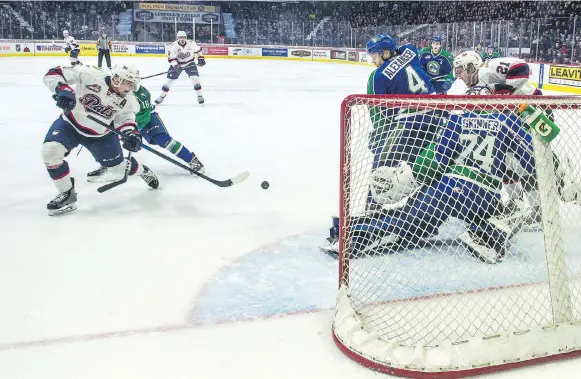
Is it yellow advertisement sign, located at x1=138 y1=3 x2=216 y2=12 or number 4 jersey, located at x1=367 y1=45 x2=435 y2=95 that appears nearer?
number 4 jersey, located at x1=367 y1=45 x2=435 y2=95

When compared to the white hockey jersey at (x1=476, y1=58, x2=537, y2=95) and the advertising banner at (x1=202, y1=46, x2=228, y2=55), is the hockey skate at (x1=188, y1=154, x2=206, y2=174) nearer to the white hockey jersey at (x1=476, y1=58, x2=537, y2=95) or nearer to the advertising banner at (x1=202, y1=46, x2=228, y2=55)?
the white hockey jersey at (x1=476, y1=58, x2=537, y2=95)

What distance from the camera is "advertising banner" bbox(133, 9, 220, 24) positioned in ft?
74.9

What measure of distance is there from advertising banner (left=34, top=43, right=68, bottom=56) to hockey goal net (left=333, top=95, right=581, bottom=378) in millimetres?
18338

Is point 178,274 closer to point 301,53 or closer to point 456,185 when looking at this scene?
point 456,185

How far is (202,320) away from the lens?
211 cm

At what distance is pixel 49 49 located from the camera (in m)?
18.6

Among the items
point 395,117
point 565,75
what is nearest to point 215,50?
point 565,75

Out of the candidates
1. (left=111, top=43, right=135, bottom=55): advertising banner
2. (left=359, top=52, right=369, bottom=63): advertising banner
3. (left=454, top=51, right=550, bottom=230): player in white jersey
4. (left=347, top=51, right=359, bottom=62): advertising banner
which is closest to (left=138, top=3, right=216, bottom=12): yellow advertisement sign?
(left=111, top=43, right=135, bottom=55): advertising banner

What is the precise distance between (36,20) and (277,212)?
1977 cm

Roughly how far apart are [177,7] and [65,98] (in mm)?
21260

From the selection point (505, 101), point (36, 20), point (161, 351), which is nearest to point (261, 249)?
point (161, 351)

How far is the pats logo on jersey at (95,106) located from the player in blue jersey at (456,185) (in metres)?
1.78

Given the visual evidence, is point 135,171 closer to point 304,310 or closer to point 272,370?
point 304,310

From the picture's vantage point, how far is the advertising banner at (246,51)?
65.8 ft
